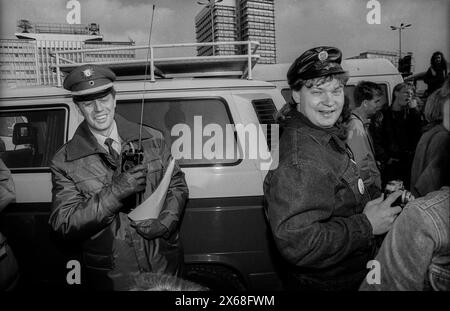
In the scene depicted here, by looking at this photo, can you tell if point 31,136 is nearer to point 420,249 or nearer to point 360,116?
point 420,249

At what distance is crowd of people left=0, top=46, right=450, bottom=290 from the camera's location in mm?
893

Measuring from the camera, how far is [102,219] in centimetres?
150

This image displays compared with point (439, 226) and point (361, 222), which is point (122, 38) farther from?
point (439, 226)

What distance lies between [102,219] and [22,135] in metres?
1.26

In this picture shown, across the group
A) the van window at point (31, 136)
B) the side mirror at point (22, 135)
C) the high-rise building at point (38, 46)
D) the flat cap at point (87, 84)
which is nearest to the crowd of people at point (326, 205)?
the flat cap at point (87, 84)

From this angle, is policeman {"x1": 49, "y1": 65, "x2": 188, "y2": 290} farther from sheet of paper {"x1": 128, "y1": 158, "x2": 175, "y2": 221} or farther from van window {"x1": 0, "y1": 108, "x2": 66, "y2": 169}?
van window {"x1": 0, "y1": 108, "x2": 66, "y2": 169}

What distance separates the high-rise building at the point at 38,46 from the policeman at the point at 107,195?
257 mm

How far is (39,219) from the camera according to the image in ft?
6.98

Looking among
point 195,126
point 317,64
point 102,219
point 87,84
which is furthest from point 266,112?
point 102,219

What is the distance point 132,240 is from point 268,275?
966 mm

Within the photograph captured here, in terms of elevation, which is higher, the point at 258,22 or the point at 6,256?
the point at 258,22

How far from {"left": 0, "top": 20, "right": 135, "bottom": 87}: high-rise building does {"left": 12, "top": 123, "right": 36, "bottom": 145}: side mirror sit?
0.30m

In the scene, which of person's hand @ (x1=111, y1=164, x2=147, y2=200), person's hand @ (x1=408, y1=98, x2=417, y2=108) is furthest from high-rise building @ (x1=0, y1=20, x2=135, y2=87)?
person's hand @ (x1=408, y1=98, x2=417, y2=108)
